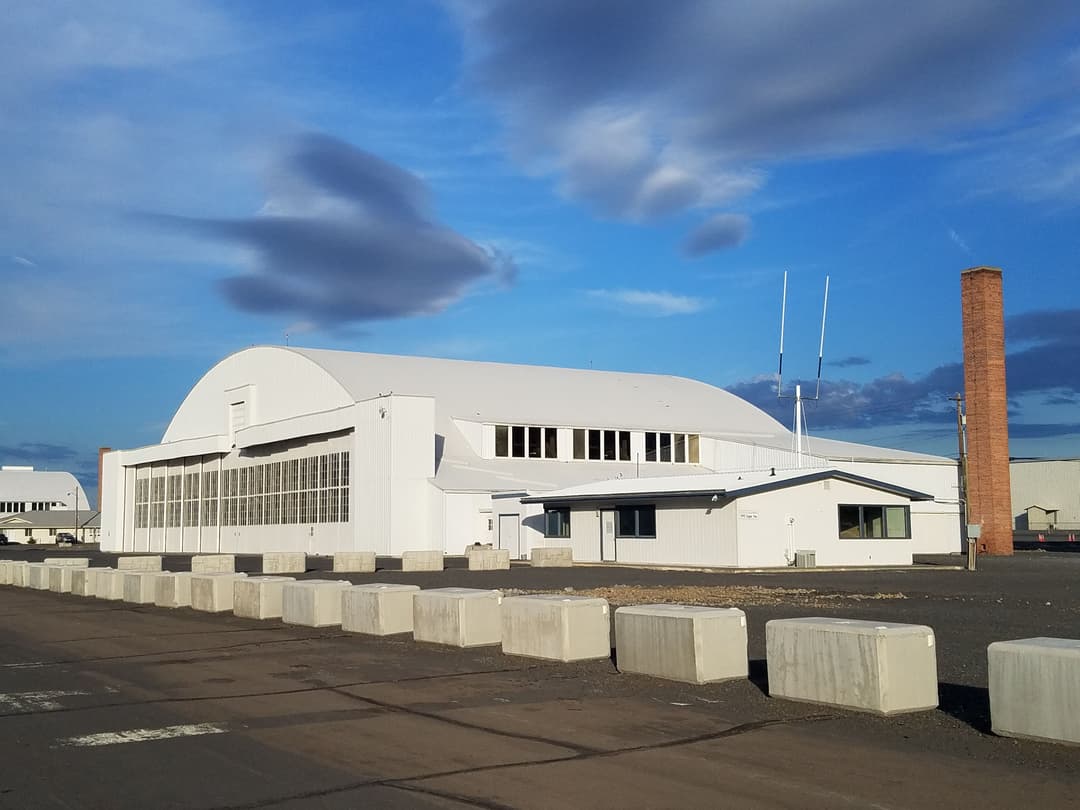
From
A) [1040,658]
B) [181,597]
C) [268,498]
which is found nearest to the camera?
[1040,658]

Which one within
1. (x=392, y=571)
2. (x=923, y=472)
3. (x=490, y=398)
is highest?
(x=490, y=398)

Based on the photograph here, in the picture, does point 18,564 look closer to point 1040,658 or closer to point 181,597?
point 181,597

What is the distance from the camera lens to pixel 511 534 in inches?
2117

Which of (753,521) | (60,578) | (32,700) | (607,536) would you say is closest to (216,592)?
(32,700)

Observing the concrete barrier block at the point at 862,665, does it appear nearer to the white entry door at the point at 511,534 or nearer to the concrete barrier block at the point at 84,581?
the concrete barrier block at the point at 84,581

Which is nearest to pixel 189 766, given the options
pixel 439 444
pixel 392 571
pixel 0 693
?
pixel 0 693

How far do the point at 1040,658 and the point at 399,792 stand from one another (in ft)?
18.1

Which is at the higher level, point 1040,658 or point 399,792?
point 1040,658

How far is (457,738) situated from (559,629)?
524 centimetres

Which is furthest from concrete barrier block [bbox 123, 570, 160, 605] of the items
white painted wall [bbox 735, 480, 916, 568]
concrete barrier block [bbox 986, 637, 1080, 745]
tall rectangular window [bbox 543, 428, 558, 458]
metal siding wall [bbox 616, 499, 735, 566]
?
tall rectangular window [bbox 543, 428, 558, 458]

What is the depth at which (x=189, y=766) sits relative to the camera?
9031 millimetres

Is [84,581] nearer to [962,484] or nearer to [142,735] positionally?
[142,735]

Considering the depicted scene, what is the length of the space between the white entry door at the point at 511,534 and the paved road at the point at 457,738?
35.0 meters

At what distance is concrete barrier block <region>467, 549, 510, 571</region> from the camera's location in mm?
42500
